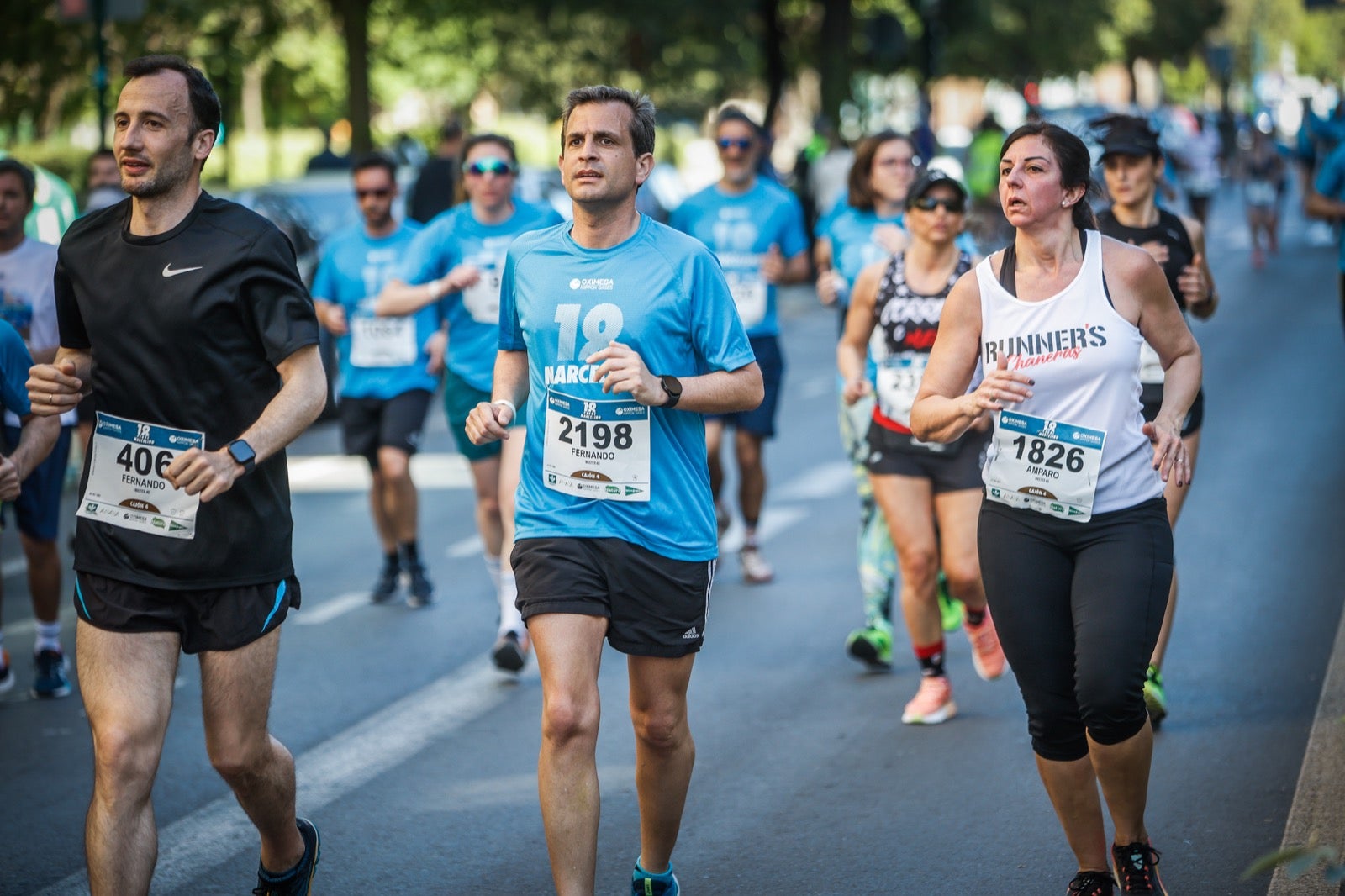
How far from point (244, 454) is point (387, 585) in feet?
16.1

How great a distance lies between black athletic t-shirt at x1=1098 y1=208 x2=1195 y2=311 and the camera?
6707mm

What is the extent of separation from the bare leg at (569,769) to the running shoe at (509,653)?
119 inches

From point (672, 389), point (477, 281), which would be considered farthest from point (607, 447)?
point (477, 281)

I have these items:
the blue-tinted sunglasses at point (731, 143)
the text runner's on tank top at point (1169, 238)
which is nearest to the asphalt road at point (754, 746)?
the text runner's on tank top at point (1169, 238)

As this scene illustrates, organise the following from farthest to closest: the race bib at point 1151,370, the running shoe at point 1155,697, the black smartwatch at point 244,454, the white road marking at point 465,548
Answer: the white road marking at point 465,548 → the race bib at point 1151,370 → the running shoe at point 1155,697 → the black smartwatch at point 244,454

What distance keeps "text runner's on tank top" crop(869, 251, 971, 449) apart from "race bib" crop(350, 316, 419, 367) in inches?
110

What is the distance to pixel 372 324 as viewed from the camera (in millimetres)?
8922

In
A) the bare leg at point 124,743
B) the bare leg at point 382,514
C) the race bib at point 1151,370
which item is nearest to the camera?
the bare leg at point 124,743

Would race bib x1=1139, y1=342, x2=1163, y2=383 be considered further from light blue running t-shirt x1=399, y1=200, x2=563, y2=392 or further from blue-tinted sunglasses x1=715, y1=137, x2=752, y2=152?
blue-tinted sunglasses x1=715, y1=137, x2=752, y2=152

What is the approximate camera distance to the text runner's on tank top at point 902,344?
21.9ft

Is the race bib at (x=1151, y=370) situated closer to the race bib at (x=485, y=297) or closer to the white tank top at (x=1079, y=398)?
the white tank top at (x=1079, y=398)

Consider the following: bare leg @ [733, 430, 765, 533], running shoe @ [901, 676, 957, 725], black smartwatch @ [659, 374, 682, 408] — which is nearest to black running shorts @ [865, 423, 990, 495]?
running shoe @ [901, 676, 957, 725]

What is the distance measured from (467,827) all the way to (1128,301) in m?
2.56

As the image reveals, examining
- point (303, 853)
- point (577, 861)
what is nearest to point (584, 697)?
point (577, 861)
